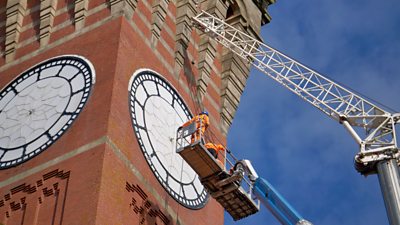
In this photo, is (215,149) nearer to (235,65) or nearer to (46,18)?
(46,18)

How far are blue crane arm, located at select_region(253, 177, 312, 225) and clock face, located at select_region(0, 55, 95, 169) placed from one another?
15.5 feet

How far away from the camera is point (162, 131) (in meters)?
37.4

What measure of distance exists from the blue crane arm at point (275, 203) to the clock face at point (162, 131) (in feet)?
6.46

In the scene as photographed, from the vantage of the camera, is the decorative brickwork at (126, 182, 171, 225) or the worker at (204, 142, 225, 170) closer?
the decorative brickwork at (126, 182, 171, 225)

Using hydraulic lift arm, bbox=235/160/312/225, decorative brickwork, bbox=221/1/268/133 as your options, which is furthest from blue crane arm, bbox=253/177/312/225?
decorative brickwork, bbox=221/1/268/133

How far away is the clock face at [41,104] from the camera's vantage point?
3612cm

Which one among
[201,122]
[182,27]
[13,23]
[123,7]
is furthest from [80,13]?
[201,122]

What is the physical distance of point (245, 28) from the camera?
4331cm

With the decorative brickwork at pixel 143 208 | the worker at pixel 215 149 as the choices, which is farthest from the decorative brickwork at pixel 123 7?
the decorative brickwork at pixel 143 208

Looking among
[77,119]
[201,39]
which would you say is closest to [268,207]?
[77,119]

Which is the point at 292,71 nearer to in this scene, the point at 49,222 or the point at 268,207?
the point at 268,207

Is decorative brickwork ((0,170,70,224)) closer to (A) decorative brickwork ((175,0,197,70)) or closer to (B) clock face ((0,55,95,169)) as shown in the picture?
(B) clock face ((0,55,95,169))

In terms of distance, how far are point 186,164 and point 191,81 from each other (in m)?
2.98

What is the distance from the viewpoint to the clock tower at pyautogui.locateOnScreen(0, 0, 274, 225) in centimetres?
3456
